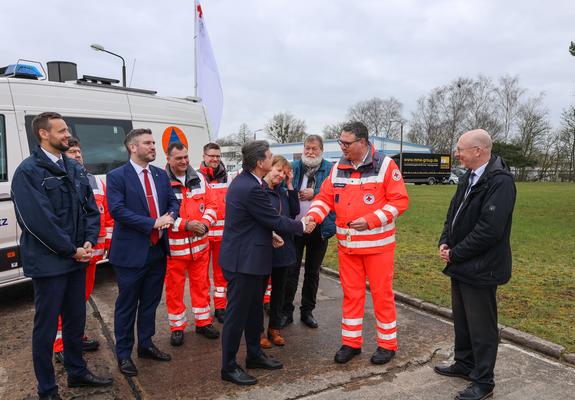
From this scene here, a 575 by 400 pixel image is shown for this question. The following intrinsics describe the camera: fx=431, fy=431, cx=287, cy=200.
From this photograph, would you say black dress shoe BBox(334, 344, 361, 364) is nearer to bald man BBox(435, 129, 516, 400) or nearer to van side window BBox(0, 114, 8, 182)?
bald man BBox(435, 129, 516, 400)

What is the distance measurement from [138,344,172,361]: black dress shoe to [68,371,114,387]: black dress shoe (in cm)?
49

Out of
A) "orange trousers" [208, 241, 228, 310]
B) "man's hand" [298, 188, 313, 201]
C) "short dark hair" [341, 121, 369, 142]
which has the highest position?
"short dark hair" [341, 121, 369, 142]

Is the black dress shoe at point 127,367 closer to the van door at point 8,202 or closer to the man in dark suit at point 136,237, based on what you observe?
the man in dark suit at point 136,237

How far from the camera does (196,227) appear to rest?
13.0ft

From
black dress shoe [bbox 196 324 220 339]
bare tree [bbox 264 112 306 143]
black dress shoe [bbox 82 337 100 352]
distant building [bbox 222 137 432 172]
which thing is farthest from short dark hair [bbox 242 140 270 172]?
bare tree [bbox 264 112 306 143]

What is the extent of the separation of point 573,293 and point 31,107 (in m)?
7.23

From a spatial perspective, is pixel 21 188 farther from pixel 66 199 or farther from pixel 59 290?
pixel 59 290

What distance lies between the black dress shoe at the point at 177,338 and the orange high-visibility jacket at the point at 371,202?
1792mm

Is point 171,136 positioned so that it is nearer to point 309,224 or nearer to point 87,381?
point 309,224

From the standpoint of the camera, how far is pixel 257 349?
3.75 meters

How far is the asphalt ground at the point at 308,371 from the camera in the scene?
3.33 meters

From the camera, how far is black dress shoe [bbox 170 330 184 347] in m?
4.23

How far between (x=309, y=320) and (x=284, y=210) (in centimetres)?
139

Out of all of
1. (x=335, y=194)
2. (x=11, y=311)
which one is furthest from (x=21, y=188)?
(x=11, y=311)
